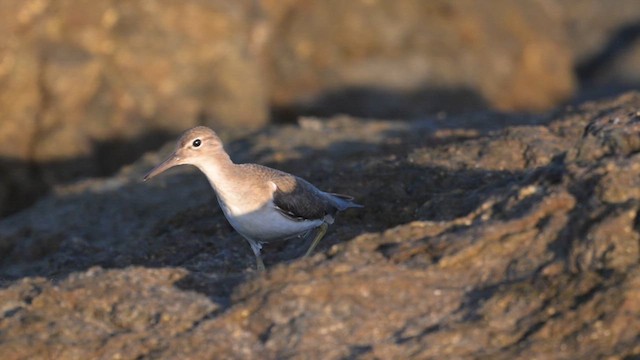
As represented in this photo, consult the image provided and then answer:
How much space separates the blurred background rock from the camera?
17344 mm

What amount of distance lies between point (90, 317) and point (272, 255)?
3.06 meters

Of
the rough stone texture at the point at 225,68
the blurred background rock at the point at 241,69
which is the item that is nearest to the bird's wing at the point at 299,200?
the blurred background rock at the point at 241,69

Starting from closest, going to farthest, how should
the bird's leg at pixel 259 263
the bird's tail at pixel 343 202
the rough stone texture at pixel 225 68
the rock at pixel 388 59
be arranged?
the bird's leg at pixel 259 263 → the bird's tail at pixel 343 202 → the rough stone texture at pixel 225 68 → the rock at pixel 388 59

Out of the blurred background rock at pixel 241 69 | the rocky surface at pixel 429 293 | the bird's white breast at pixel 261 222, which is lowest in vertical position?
the rocky surface at pixel 429 293

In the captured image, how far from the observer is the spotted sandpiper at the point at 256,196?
389 inches

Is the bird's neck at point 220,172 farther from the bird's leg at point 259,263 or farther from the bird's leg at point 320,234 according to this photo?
the bird's leg at point 320,234

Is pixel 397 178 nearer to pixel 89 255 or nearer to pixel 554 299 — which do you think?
pixel 89 255

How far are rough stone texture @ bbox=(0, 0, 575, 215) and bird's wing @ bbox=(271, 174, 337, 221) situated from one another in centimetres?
767

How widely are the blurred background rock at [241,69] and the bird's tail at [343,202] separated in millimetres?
6473

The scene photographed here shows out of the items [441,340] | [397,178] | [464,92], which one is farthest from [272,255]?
[464,92]

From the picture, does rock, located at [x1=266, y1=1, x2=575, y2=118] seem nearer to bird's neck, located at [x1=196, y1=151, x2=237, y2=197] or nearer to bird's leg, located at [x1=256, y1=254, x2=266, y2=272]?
bird's neck, located at [x1=196, y1=151, x2=237, y2=197]

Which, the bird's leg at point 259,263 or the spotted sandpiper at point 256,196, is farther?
the spotted sandpiper at point 256,196

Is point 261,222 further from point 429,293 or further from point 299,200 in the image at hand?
point 429,293

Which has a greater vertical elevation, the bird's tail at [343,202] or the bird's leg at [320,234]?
the bird's tail at [343,202]
